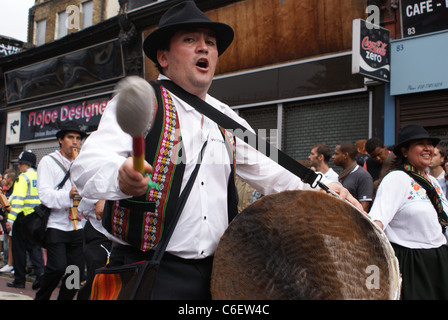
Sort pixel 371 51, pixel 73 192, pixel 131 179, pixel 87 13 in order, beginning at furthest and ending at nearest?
pixel 87 13
pixel 371 51
pixel 73 192
pixel 131 179

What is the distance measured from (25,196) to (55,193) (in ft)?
10.7

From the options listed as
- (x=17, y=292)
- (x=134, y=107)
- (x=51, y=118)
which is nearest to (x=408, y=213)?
(x=134, y=107)

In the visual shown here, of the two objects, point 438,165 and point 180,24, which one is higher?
point 180,24

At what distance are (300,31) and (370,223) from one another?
31.6 feet

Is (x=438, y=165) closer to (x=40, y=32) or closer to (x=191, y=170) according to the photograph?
(x=191, y=170)

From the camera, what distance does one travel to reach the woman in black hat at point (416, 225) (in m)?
4.20

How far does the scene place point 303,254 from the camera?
7.06 feet

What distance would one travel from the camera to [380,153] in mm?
7070

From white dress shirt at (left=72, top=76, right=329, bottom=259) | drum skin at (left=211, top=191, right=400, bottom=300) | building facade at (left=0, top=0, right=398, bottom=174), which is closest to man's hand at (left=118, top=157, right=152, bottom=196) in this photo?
white dress shirt at (left=72, top=76, right=329, bottom=259)

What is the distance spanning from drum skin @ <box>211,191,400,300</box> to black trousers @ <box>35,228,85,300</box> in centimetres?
345

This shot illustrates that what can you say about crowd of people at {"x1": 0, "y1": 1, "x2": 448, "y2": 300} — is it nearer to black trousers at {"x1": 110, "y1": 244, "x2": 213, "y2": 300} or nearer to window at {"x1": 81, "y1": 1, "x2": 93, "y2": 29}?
black trousers at {"x1": 110, "y1": 244, "x2": 213, "y2": 300}
